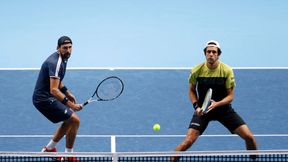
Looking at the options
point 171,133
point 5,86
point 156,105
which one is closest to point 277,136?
point 171,133

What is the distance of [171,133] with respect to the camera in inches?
384

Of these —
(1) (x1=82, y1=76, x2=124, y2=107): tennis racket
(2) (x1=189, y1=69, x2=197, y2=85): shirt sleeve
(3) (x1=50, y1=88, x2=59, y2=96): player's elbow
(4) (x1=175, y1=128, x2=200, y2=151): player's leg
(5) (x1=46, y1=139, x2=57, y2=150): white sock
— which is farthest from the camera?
(1) (x1=82, y1=76, x2=124, y2=107): tennis racket

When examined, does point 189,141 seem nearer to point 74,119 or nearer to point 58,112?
point 74,119

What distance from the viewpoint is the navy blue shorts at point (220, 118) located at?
6670mm

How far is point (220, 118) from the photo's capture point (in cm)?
677

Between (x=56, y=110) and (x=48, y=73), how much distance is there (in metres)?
0.36

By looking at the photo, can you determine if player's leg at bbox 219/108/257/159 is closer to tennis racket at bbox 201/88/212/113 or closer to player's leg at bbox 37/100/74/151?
tennis racket at bbox 201/88/212/113

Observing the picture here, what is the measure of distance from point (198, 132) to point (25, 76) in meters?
6.42

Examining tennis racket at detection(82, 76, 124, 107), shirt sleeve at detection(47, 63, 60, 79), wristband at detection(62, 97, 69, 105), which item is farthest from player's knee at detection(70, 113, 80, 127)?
tennis racket at detection(82, 76, 124, 107)

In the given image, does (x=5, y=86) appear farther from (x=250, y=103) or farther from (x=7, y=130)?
(x=250, y=103)

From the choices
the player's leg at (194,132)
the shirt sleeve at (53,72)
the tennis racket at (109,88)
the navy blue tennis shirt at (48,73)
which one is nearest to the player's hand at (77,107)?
the navy blue tennis shirt at (48,73)

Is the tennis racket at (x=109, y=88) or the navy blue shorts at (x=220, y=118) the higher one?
the tennis racket at (x=109, y=88)

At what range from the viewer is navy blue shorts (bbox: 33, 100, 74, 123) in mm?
6773

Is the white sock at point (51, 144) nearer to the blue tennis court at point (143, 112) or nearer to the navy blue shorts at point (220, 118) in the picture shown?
the navy blue shorts at point (220, 118)
